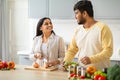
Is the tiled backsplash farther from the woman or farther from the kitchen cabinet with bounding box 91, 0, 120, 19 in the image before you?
the woman

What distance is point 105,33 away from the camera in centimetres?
272

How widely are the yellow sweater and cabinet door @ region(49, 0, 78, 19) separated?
1.43 metres

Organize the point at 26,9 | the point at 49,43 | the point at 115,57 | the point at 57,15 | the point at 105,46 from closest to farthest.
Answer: the point at 105,46, the point at 49,43, the point at 115,57, the point at 57,15, the point at 26,9

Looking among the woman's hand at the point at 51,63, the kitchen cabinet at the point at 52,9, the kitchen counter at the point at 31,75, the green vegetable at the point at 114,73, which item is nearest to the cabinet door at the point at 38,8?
the kitchen cabinet at the point at 52,9

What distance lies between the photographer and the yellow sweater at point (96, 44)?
270cm

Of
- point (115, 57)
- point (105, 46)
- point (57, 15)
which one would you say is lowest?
point (115, 57)

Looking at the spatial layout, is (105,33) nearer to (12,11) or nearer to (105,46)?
(105,46)

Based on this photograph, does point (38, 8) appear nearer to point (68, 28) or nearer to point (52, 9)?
point (52, 9)

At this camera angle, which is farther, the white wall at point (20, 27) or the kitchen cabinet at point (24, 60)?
the white wall at point (20, 27)

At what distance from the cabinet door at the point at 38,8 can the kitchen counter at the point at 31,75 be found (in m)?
1.84

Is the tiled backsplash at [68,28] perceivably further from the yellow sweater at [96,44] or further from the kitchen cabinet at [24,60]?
the yellow sweater at [96,44]

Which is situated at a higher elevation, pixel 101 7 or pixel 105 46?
pixel 101 7

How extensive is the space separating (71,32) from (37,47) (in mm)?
1613

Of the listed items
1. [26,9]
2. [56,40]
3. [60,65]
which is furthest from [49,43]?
[26,9]
